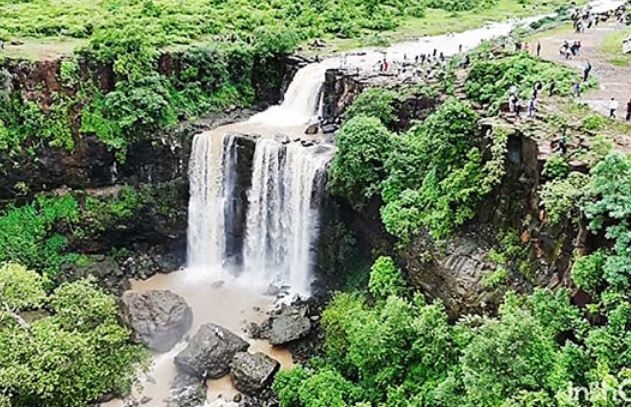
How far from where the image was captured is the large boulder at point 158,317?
26.6 meters

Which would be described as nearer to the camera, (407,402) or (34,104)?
(407,402)

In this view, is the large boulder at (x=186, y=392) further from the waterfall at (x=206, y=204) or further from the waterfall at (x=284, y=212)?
the waterfall at (x=206, y=204)

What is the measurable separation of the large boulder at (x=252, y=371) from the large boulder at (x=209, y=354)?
15.8 inches

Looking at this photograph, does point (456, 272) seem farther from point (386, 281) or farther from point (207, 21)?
point (207, 21)

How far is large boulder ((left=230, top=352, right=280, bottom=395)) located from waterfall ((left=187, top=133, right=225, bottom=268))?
800cm

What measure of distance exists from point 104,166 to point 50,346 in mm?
17401

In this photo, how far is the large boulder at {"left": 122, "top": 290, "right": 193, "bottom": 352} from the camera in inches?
1048

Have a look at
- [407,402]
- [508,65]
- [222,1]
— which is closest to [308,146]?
[508,65]

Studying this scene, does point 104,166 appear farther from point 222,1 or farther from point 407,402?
point 407,402

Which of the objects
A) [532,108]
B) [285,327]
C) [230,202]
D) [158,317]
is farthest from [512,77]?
[158,317]

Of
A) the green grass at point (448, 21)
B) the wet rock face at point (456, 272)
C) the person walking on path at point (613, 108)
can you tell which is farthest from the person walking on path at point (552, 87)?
the green grass at point (448, 21)

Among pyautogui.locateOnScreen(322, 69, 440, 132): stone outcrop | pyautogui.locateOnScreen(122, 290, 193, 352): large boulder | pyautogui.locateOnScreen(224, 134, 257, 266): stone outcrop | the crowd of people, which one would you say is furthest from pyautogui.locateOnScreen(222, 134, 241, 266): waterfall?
the crowd of people

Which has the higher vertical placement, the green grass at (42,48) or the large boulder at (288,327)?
the green grass at (42,48)

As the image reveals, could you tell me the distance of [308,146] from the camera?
98.4 ft
